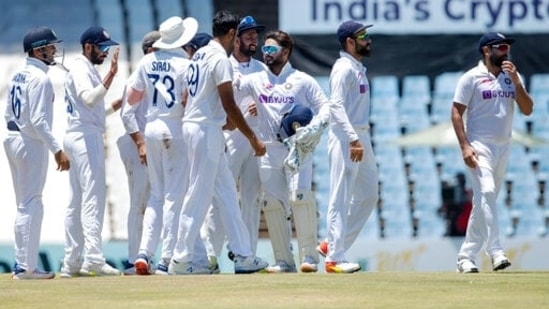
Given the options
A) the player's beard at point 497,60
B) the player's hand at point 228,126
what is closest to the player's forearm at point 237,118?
the player's hand at point 228,126

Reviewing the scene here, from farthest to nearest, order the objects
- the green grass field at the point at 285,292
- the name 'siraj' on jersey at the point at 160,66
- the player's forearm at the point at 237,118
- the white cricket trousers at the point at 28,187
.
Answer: the white cricket trousers at the point at 28,187
the name 'siraj' on jersey at the point at 160,66
the player's forearm at the point at 237,118
the green grass field at the point at 285,292

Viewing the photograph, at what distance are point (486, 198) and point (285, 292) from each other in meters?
2.98

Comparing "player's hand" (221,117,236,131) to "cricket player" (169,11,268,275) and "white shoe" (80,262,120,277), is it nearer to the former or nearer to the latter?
"cricket player" (169,11,268,275)

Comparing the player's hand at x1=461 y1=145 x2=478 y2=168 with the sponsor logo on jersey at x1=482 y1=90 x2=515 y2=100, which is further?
the sponsor logo on jersey at x1=482 y1=90 x2=515 y2=100

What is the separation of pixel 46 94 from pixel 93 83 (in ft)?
1.30

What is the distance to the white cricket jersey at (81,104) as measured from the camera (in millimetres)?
14078

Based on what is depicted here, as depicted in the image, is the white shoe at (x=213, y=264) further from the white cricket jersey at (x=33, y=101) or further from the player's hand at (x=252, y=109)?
the white cricket jersey at (x=33, y=101)

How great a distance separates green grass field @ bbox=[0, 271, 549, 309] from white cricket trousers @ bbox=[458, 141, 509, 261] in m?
0.71

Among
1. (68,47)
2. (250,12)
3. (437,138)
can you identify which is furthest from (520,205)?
(68,47)

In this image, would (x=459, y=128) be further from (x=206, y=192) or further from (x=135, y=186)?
(x=135, y=186)

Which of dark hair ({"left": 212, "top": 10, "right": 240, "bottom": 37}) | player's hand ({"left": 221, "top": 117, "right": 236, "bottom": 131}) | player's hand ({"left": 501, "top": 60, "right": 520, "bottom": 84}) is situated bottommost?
player's hand ({"left": 221, "top": 117, "right": 236, "bottom": 131})

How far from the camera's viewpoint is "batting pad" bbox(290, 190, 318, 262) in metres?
14.2

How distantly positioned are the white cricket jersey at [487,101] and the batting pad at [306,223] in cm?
146

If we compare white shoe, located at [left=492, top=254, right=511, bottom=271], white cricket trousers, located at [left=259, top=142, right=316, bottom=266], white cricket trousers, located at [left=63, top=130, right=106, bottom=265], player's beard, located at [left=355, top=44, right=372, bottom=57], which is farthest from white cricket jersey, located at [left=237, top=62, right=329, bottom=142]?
white shoe, located at [left=492, top=254, right=511, bottom=271]
